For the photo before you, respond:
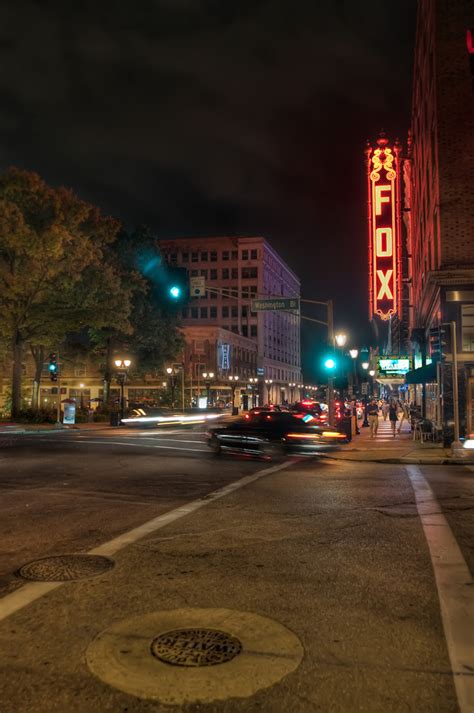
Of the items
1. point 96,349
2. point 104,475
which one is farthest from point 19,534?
point 96,349

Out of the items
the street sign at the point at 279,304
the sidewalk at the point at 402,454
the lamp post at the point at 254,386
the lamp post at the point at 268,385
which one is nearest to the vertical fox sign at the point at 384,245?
the street sign at the point at 279,304

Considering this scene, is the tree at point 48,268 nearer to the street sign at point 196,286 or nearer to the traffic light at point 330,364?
the street sign at point 196,286

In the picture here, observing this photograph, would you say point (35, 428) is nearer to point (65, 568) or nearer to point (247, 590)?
point (65, 568)

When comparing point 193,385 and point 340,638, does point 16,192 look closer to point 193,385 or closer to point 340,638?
point 340,638

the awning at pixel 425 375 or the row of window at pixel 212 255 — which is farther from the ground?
the row of window at pixel 212 255

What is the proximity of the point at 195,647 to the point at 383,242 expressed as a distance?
3364cm

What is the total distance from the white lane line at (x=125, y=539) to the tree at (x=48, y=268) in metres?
28.6

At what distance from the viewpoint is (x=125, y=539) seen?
8297 mm

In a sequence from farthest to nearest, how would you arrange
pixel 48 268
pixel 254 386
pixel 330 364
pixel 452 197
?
1. pixel 254 386
2. pixel 48 268
3. pixel 330 364
4. pixel 452 197

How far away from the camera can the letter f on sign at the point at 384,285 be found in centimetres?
3525

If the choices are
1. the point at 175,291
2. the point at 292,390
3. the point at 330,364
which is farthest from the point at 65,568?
the point at 292,390

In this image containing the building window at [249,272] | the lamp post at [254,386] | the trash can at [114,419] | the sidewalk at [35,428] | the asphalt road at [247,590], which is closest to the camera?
the asphalt road at [247,590]

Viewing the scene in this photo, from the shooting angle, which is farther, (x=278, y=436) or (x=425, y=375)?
(x=425, y=375)

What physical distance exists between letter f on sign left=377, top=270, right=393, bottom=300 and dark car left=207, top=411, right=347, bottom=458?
659 inches
